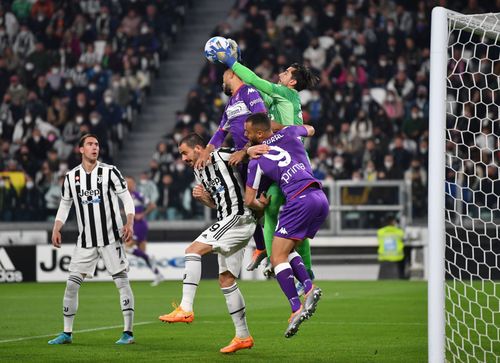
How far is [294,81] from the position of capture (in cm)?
1038

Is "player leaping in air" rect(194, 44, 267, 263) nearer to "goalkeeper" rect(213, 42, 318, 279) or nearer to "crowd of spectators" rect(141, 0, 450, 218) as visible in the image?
"goalkeeper" rect(213, 42, 318, 279)

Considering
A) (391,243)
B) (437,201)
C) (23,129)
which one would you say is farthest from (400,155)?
(437,201)

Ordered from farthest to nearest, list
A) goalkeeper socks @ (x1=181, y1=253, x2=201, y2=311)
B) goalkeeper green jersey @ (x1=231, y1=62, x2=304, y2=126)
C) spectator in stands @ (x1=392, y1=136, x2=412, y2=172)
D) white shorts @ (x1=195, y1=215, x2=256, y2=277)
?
spectator in stands @ (x1=392, y1=136, x2=412, y2=172), goalkeeper green jersey @ (x1=231, y1=62, x2=304, y2=126), white shorts @ (x1=195, y1=215, x2=256, y2=277), goalkeeper socks @ (x1=181, y1=253, x2=201, y2=311)

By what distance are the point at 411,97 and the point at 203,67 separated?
6568 mm

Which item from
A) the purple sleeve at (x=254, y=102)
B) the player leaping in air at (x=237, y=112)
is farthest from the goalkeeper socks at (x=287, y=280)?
the purple sleeve at (x=254, y=102)

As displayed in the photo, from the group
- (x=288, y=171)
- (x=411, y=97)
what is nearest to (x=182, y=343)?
(x=288, y=171)

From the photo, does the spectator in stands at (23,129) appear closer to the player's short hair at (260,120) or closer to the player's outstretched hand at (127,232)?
the player's outstretched hand at (127,232)

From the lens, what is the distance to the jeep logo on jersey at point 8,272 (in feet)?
73.5

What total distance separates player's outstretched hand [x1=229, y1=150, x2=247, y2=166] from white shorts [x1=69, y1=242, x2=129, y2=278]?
1.99 meters

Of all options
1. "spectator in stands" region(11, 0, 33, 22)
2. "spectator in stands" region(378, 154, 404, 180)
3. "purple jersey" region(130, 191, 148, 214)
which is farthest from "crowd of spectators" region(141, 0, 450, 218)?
"spectator in stands" region(11, 0, 33, 22)

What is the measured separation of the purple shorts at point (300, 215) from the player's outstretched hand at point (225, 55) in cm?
137

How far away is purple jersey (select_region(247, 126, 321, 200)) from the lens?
9625 millimetres

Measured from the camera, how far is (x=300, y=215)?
9.58 meters

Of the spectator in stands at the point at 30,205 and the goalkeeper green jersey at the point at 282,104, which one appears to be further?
the spectator in stands at the point at 30,205
